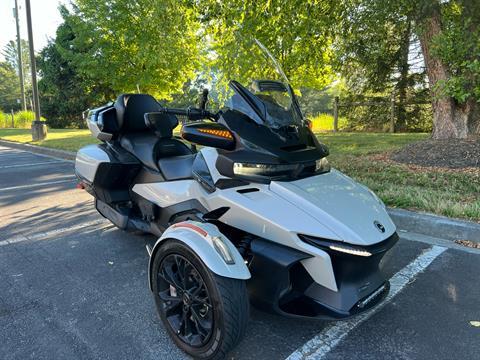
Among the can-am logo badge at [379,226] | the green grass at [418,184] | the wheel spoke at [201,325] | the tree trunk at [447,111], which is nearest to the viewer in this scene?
the wheel spoke at [201,325]

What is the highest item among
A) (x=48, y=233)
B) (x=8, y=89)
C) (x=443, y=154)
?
(x=8, y=89)

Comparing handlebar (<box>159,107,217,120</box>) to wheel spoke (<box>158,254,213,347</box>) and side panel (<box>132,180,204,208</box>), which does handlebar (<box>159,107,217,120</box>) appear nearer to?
side panel (<box>132,180,204,208</box>)

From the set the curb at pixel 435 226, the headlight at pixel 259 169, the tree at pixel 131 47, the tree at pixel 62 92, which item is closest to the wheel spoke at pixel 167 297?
the headlight at pixel 259 169

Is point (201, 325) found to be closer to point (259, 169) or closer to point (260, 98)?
point (259, 169)

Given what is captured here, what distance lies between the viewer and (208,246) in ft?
6.81

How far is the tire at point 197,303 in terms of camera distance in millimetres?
1954

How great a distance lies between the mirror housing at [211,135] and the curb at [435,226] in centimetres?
256

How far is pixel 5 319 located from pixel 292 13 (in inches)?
235

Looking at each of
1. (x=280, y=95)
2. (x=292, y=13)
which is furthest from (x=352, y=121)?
(x=280, y=95)

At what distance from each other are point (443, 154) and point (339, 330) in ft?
17.6

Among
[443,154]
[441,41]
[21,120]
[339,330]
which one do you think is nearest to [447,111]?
[443,154]

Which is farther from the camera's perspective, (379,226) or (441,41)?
(441,41)

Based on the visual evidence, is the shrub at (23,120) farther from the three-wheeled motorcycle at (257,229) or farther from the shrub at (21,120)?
the three-wheeled motorcycle at (257,229)

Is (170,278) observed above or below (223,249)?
below
